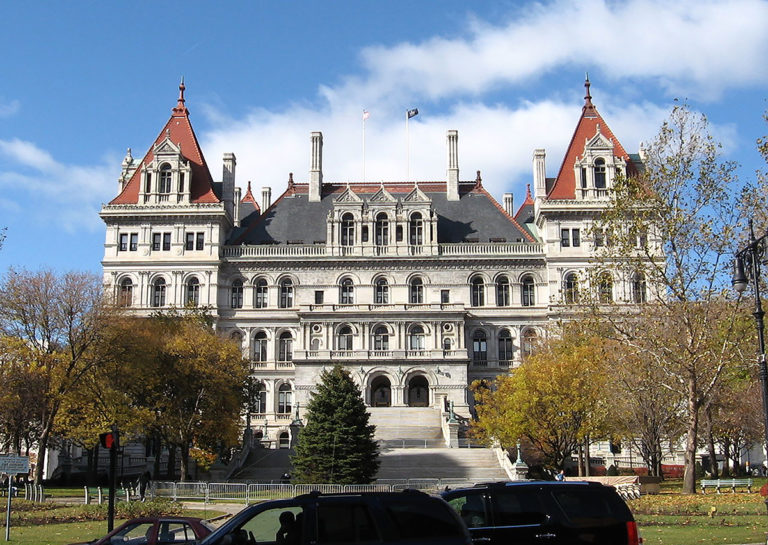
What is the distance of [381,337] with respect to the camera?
198 ft

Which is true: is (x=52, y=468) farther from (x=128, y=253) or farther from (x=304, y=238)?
(x=304, y=238)

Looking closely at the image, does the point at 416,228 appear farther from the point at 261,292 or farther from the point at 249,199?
the point at 249,199

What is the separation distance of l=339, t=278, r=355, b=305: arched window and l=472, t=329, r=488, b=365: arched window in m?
9.53

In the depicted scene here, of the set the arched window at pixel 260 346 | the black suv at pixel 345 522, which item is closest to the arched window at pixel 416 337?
the arched window at pixel 260 346

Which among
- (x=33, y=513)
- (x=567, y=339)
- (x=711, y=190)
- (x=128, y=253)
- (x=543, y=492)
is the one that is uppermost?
(x=128, y=253)

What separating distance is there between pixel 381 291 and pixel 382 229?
477cm

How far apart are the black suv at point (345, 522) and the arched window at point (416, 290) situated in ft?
166

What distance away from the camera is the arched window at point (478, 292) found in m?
62.1

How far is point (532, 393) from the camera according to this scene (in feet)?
137

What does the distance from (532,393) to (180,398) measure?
1750 centimetres

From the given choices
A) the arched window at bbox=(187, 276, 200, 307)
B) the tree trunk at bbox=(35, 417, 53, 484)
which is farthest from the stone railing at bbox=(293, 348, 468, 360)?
the tree trunk at bbox=(35, 417, 53, 484)

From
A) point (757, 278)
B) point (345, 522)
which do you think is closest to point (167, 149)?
point (757, 278)

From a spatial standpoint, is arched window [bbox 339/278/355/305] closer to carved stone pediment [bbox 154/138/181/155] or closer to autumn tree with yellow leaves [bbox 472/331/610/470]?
carved stone pediment [bbox 154/138/181/155]

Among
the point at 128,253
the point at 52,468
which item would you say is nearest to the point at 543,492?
the point at 52,468
